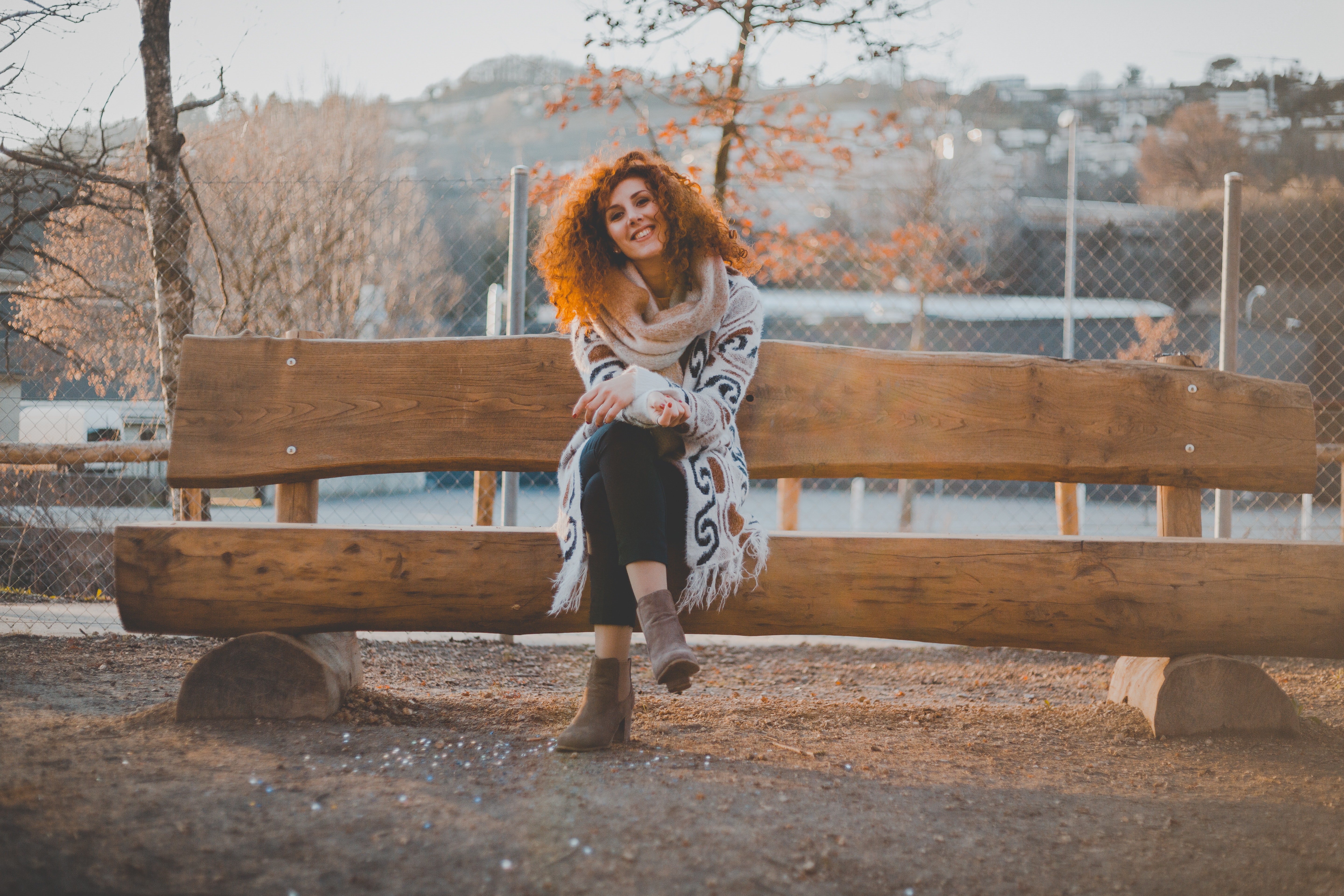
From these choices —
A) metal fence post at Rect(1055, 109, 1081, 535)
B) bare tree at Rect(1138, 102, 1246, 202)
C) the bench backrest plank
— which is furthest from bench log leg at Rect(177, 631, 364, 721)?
bare tree at Rect(1138, 102, 1246, 202)

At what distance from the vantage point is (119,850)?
148cm

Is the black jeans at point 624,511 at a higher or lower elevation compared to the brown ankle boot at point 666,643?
higher

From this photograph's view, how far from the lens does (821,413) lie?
109 inches

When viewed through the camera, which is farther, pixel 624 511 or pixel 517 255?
pixel 517 255

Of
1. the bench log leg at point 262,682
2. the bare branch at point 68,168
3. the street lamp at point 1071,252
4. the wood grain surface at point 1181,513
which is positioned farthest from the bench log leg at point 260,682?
the street lamp at point 1071,252

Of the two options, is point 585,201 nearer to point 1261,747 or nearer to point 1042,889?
point 1042,889

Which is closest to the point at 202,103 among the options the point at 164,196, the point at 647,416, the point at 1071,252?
the point at 164,196

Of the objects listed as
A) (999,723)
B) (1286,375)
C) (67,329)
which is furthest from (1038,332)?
(67,329)

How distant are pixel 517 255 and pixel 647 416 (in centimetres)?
192

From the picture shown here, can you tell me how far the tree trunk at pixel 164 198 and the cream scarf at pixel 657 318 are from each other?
3016 mm

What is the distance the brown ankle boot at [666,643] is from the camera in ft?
6.47

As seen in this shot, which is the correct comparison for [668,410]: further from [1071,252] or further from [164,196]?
[1071,252]

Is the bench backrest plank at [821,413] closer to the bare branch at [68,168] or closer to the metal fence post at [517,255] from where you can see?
the metal fence post at [517,255]

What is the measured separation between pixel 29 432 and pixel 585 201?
345 cm
